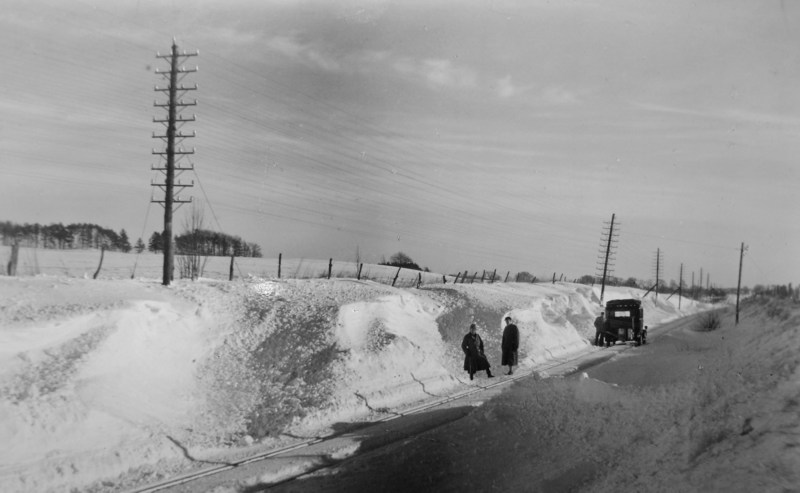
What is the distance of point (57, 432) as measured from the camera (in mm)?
9016

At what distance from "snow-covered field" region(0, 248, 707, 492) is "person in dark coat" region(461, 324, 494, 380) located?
465 mm

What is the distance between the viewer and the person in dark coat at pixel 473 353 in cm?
1706

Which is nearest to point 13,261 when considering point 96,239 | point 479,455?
point 479,455

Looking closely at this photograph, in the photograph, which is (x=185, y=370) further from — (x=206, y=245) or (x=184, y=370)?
(x=206, y=245)

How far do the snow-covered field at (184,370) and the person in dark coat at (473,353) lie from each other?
465 mm

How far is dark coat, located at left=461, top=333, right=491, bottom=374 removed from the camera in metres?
17.0

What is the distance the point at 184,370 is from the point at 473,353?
815cm

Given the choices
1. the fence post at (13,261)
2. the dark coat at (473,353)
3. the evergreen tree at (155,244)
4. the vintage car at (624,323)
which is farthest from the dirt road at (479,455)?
the evergreen tree at (155,244)

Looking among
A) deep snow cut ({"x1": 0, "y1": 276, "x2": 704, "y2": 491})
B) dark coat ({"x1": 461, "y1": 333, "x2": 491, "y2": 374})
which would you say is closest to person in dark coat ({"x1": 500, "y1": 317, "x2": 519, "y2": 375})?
dark coat ({"x1": 461, "y1": 333, "x2": 491, "y2": 374})

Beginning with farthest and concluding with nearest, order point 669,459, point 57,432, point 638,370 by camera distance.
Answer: point 638,370 → point 57,432 → point 669,459

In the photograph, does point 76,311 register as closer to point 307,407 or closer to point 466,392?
point 307,407

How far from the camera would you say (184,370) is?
1309cm

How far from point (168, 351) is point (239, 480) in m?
7.11

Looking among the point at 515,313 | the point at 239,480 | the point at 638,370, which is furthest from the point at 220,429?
the point at 515,313
